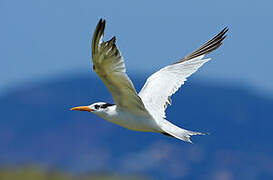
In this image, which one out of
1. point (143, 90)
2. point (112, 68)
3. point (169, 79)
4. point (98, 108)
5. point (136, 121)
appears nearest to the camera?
point (112, 68)

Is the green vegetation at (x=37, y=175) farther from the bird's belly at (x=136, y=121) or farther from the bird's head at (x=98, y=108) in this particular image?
the bird's belly at (x=136, y=121)

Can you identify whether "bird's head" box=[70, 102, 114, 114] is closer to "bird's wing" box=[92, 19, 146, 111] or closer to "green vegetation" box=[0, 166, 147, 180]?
"bird's wing" box=[92, 19, 146, 111]

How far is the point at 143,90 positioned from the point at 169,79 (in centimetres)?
59

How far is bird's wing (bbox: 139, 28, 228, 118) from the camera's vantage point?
1291cm

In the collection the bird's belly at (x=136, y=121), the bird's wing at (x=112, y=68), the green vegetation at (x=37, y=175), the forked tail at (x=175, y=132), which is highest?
the bird's wing at (x=112, y=68)

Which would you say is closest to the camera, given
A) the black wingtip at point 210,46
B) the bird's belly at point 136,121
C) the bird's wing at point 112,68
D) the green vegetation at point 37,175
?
the bird's wing at point 112,68

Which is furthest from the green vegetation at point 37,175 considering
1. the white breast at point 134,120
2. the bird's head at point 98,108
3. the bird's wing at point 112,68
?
the bird's wing at point 112,68

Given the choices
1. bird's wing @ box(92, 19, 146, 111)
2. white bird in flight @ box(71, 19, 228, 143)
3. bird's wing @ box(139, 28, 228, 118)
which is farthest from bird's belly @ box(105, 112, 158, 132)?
bird's wing @ box(139, 28, 228, 118)

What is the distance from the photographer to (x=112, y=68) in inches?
419

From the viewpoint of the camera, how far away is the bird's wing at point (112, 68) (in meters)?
10.3

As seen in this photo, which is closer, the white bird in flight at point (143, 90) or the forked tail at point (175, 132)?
the white bird in flight at point (143, 90)

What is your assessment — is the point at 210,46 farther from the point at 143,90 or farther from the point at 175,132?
the point at 175,132

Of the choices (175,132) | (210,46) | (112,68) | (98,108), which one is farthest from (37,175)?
(112,68)

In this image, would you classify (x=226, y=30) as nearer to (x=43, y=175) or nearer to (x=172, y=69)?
(x=172, y=69)
